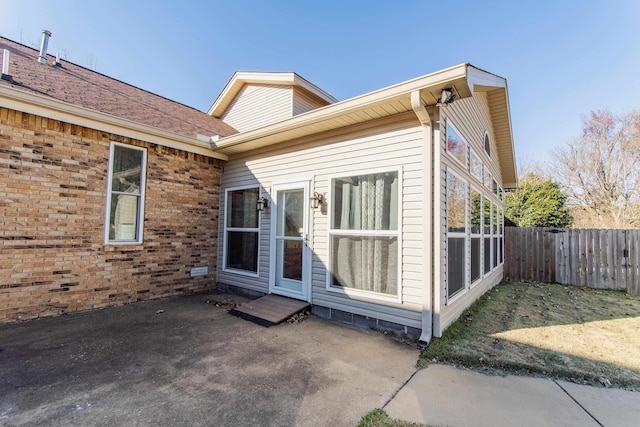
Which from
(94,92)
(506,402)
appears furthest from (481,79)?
(94,92)

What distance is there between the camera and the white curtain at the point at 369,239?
13.7 feet

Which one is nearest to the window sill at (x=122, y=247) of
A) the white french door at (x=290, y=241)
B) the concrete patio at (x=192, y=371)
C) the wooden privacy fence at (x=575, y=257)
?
the concrete patio at (x=192, y=371)

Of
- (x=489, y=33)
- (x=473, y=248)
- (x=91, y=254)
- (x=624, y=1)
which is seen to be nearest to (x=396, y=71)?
(x=489, y=33)

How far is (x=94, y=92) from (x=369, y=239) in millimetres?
6135

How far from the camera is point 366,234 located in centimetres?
443

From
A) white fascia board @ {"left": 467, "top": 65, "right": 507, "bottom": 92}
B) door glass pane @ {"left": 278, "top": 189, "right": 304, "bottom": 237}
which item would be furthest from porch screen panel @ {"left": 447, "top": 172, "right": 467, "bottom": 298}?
door glass pane @ {"left": 278, "top": 189, "right": 304, "bottom": 237}

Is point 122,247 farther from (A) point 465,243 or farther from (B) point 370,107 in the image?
(A) point 465,243

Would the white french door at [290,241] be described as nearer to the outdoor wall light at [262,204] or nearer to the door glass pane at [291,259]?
the door glass pane at [291,259]

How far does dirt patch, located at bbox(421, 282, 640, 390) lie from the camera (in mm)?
3070

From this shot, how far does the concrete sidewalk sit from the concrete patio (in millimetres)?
252

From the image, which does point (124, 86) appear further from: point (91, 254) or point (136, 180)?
point (91, 254)

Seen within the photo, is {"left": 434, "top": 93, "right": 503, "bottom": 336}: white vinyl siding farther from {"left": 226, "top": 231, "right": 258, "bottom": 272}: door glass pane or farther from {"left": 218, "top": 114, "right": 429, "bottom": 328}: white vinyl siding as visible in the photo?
{"left": 226, "top": 231, "right": 258, "bottom": 272}: door glass pane

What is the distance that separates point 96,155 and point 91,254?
1.68 m

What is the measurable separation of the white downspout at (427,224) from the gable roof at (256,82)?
4944mm
